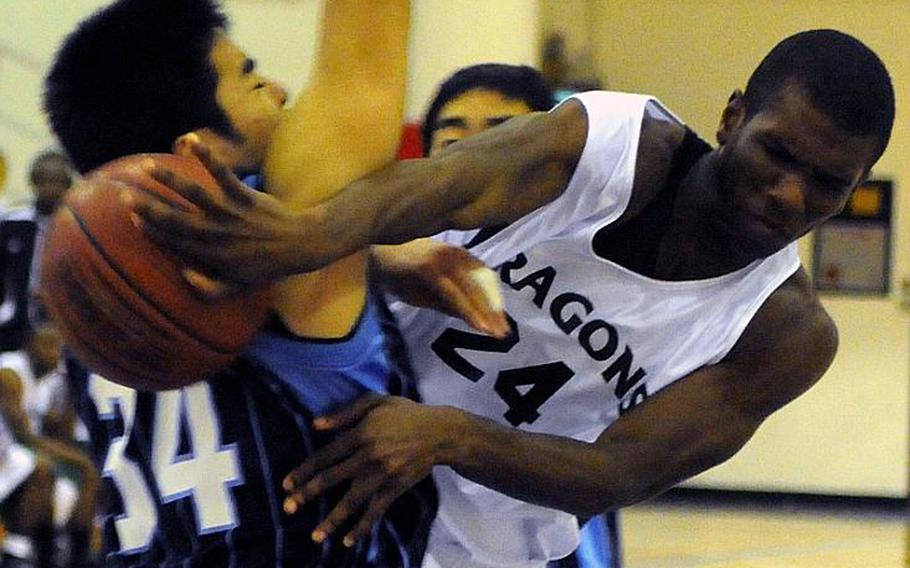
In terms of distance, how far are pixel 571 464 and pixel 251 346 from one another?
55 centimetres

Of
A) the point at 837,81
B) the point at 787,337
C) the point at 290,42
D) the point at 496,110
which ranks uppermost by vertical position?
the point at 837,81

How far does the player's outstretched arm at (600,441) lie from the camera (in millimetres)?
1611

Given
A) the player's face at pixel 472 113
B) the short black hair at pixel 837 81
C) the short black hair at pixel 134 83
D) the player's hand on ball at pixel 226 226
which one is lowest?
the player's face at pixel 472 113

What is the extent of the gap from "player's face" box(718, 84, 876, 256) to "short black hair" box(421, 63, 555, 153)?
3.58ft

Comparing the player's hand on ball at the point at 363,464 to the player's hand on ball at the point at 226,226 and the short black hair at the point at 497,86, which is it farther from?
the short black hair at the point at 497,86

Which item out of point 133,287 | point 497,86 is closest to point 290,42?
point 497,86

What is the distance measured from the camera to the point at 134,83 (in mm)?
1610

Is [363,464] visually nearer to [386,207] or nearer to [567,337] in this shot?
[386,207]

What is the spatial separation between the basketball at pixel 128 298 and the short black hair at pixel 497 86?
62.5 inches

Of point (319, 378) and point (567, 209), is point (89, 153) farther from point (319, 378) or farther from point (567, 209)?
point (567, 209)

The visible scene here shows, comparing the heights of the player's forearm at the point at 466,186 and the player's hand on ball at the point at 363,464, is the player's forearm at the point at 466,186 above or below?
above

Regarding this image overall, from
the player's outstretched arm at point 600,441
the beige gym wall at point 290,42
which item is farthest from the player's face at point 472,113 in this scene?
the beige gym wall at point 290,42

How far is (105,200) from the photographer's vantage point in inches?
57.9

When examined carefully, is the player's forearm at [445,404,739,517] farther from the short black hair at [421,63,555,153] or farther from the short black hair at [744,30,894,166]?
the short black hair at [421,63,555,153]
